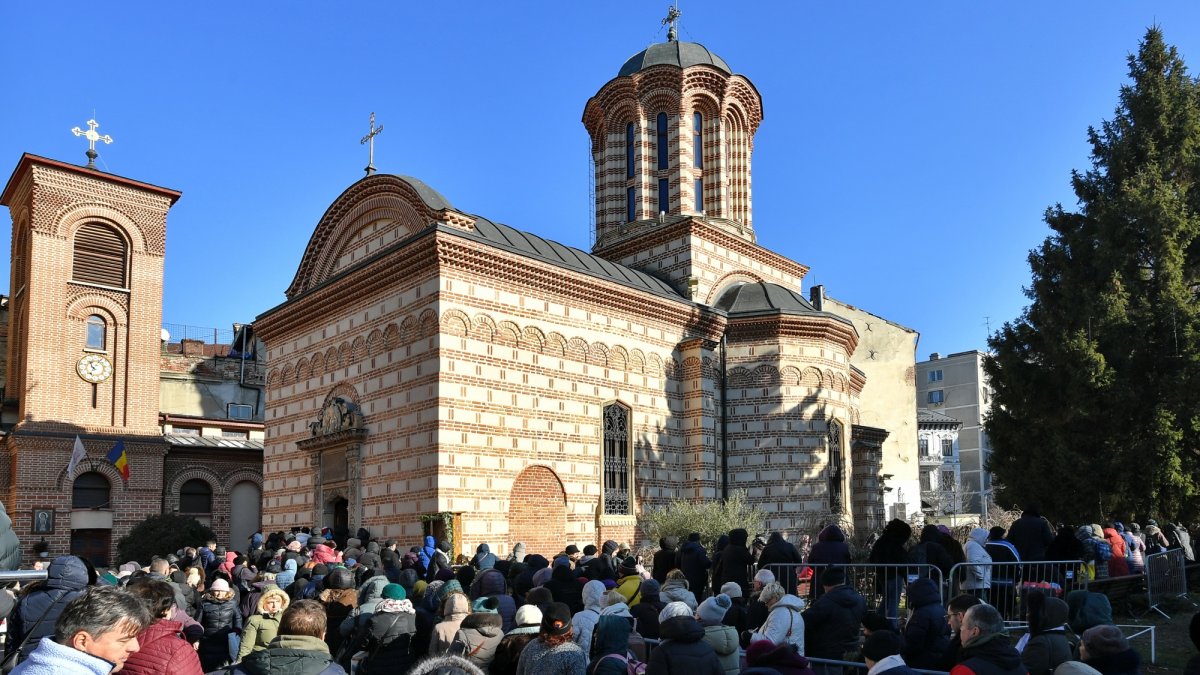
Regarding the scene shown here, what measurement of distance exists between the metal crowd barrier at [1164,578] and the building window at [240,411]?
102ft

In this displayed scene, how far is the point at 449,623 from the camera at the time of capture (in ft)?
23.2

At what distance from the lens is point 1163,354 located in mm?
18750

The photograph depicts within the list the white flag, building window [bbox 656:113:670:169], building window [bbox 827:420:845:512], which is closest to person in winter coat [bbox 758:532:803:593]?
building window [bbox 827:420:845:512]

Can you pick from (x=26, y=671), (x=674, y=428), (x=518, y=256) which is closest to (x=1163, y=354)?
(x=674, y=428)

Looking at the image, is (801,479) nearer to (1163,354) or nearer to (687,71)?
(1163,354)

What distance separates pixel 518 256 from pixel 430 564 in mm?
7386

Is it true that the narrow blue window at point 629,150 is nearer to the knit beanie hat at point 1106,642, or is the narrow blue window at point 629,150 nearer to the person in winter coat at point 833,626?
the person in winter coat at point 833,626

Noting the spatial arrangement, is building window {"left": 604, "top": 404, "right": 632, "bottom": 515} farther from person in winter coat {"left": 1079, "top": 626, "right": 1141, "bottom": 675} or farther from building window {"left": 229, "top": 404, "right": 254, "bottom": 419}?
building window {"left": 229, "top": 404, "right": 254, "bottom": 419}

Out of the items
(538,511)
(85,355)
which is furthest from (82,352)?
(538,511)

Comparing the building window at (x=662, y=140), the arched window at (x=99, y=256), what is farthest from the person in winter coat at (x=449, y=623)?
the arched window at (x=99, y=256)

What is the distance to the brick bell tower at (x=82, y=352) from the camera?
27234 millimetres

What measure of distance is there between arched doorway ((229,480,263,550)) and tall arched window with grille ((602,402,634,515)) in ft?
50.8

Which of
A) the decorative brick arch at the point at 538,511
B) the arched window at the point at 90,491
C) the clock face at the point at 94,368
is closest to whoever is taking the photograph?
the decorative brick arch at the point at 538,511

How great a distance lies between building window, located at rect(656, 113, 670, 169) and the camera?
2662 cm
